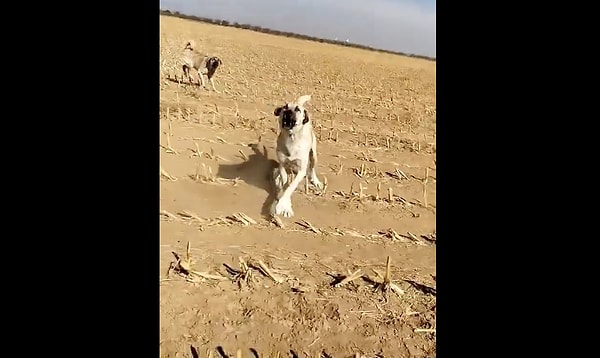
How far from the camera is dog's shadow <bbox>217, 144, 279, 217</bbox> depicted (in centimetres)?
288

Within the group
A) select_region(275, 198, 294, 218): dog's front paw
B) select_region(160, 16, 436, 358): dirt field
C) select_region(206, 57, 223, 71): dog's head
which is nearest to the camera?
select_region(160, 16, 436, 358): dirt field

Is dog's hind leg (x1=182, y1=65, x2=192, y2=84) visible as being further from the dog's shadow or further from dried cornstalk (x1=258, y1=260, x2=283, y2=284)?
dried cornstalk (x1=258, y1=260, x2=283, y2=284)

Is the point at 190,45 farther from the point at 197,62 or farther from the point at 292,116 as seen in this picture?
the point at 292,116

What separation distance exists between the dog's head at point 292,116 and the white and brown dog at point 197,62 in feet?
1.30

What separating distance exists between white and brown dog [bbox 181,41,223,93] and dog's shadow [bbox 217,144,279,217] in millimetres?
429

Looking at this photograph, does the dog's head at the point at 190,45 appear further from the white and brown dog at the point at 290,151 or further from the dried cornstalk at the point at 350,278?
the dried cornstalk at the point at 350,278

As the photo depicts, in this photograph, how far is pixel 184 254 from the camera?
2.75 meters

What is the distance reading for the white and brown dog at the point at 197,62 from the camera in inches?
115

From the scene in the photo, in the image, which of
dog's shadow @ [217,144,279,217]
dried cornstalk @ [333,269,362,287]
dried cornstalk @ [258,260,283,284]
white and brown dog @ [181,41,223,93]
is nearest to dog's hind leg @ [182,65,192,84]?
white and brown dog @ [181,41,223,93]

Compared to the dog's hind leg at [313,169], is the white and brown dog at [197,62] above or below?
above

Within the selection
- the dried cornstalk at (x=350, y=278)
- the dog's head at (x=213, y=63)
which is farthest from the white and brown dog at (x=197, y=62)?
the dried cornstalk at (x=350, y=278)

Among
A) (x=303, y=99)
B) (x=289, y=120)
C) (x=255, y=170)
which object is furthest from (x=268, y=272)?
(x=303, y=99)

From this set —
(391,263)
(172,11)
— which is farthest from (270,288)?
(172,11)

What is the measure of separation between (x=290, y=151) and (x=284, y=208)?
0.88 feet
